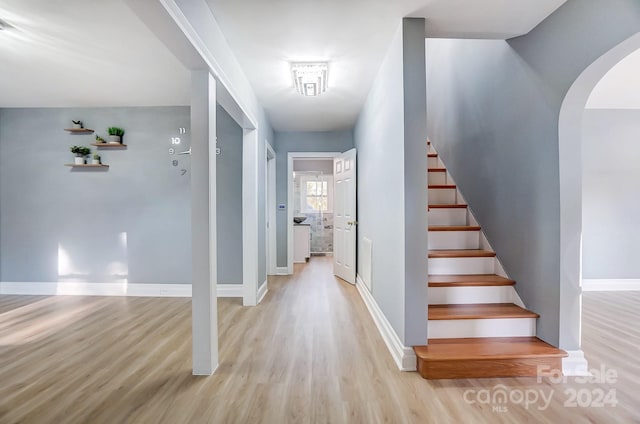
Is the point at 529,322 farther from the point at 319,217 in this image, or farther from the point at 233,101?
the point at 319,217

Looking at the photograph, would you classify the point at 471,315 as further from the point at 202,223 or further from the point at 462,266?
the point at 202,223

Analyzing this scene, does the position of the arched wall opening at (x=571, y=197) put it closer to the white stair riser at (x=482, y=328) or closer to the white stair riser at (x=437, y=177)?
the white stair riser at (x=482, y=328)

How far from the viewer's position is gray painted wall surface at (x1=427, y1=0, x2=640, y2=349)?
5.78ft

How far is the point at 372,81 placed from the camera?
121 inches

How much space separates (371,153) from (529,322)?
Result: 2.19 m

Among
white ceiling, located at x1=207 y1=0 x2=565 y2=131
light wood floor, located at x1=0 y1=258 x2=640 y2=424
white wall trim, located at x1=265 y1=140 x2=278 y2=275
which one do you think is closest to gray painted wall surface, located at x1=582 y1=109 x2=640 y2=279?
light wood floor, located at x1=0 y1=258 x2=640 y2=424

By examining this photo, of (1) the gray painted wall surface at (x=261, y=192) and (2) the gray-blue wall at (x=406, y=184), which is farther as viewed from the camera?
(1) the gray painted wall surface at (x=261, y=192)

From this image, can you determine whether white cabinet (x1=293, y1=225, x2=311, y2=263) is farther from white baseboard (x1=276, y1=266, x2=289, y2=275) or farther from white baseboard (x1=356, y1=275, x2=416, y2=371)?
white baseboard (x1=356, y1=275, x2=416, y2=371)

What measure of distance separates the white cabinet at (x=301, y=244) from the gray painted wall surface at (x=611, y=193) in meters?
4.81

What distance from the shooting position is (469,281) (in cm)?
237

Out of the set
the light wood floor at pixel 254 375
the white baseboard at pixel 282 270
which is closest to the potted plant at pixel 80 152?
the light wood floor at pixel 254 375

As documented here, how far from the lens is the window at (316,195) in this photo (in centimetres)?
755

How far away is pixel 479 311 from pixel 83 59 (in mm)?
4188

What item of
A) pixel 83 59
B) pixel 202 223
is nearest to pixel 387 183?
pixel 202 223
